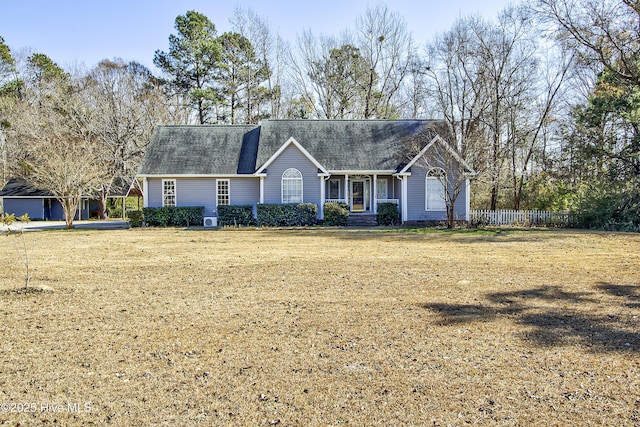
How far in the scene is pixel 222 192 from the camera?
87.3 feet

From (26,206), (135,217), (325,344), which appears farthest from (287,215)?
(26,206)

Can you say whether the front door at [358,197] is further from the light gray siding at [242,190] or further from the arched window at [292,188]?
the light gray siding at [242,190]

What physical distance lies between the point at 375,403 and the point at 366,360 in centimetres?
95

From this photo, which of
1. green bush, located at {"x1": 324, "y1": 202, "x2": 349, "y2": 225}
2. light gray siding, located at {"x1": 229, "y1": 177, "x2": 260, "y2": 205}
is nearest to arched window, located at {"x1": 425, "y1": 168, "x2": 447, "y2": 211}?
green bush, located at {"x1": 324, "y1": 202, "x2": 349, "y2": 225}

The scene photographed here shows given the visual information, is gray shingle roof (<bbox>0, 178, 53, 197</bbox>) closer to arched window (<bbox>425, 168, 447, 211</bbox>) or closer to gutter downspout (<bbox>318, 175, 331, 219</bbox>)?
gutter downspout (<bbox>318, 175, 331, 219</bbox>)

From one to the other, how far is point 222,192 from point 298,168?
4612 millimetres

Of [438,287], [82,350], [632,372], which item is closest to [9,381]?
[82,350]

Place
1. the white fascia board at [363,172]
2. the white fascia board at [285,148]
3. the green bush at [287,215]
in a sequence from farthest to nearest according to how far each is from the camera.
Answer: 1. the white fascia board at [363,172]
2. the white fascia board at [285,148]
3. the green bush at [287,215]

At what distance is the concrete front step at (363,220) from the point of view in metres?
25.2

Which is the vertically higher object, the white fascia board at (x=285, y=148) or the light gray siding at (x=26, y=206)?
the white fascia board at (x=285, y=148)

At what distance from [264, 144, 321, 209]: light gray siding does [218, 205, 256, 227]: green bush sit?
1.59m

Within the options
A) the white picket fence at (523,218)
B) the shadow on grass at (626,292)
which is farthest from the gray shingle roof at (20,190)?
the shadow on grass at (626,292)

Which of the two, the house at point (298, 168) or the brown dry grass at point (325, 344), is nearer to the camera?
the brown dry grass at point (325, 344)

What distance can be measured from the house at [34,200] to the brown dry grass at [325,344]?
30951 mm
